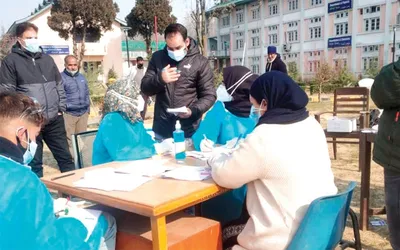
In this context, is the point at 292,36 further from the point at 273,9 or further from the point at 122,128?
the point at 122,128

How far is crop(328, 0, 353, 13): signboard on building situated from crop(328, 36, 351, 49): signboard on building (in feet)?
6.12

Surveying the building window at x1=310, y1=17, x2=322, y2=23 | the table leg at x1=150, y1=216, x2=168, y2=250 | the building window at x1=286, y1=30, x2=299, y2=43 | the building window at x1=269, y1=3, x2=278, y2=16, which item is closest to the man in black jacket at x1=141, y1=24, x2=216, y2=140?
the table leg at x1=150, y1=216, x2=168, y2=250

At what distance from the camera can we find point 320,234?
63.9 inches

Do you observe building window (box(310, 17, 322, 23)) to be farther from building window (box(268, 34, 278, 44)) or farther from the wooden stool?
the wooden stool

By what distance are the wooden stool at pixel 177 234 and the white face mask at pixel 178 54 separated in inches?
57.0

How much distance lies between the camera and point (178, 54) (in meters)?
3.07

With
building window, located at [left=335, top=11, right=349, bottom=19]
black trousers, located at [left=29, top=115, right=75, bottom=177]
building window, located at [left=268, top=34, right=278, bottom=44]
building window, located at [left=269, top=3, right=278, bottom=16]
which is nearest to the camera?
black trousers, located at [left=29, top=115, right=75, bottom=177]

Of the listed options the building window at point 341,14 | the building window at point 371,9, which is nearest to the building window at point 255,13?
the building window at point 341,14

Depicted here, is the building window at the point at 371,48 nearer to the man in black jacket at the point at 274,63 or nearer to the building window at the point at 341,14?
the building window at the point at 341,14

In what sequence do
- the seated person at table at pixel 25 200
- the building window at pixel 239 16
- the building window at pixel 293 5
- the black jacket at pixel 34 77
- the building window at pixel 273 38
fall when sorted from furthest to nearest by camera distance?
the building window at pixel 239 16
the building window at pixel 273 38
the building window at pixel 293 5
the black jacket at pixel 34 77
the seated person at table at pixel 25 200

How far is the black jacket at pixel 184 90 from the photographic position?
3.09 m

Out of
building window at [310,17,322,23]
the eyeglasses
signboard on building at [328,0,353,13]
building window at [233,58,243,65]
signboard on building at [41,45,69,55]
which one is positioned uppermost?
signboard on building at [328,0,353,13]

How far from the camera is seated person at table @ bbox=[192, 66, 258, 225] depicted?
262 cm

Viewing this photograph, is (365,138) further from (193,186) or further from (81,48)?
(81,48)
